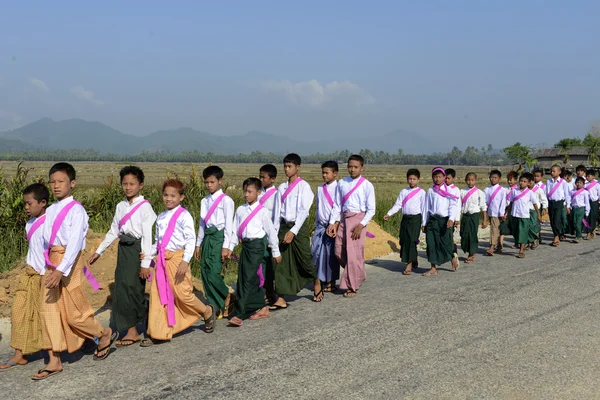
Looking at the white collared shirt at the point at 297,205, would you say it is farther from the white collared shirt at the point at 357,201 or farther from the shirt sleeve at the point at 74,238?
the shirt sleeve at the point at 74,238

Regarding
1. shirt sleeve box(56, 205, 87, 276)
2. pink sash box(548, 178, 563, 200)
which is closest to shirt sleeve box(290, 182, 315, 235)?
shirt sleeve box(56, 205, 87, 276)

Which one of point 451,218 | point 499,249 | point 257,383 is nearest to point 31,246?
point 257,383

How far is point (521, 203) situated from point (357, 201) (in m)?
5.69

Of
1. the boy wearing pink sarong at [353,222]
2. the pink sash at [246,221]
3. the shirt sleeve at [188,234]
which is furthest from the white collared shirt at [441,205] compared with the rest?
the shirt sleeve at [188,234]

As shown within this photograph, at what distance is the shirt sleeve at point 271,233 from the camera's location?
6195 millimetres

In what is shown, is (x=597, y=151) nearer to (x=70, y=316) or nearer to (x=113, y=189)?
(x=113, y=189)

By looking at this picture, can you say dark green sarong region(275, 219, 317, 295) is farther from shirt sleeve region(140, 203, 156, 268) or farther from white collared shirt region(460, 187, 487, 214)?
white collared shirt region(460, 187, 487, 214)

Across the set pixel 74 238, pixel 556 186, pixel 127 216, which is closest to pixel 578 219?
pixel 556 186

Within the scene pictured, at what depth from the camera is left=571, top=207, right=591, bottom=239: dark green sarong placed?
43.6 ft

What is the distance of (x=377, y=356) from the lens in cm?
481

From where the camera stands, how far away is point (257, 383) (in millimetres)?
4203

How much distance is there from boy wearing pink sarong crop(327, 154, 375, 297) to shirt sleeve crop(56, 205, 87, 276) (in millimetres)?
3465

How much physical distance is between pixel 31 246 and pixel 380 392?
3.16 m

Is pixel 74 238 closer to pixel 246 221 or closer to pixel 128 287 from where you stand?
pixel 128 287
